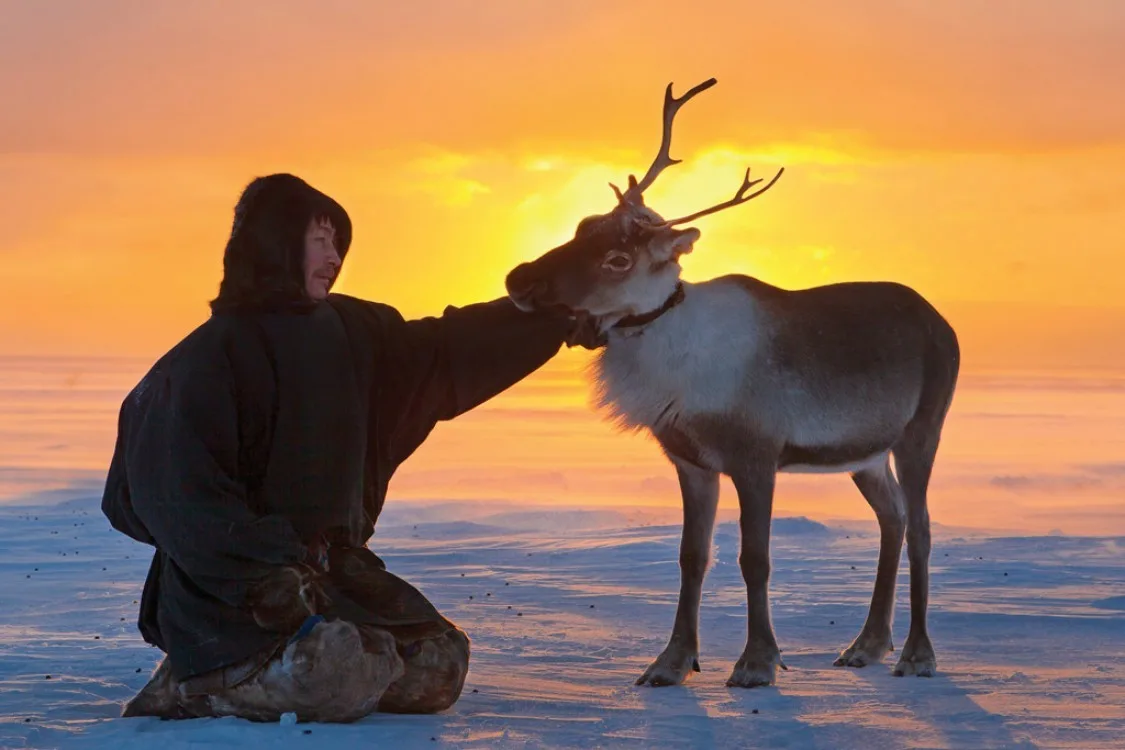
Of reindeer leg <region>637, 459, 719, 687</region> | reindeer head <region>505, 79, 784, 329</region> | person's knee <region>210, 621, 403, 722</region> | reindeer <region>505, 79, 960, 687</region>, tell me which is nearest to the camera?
person's knee <region>210, 621, 403, 722</region>

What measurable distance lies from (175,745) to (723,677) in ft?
10.1

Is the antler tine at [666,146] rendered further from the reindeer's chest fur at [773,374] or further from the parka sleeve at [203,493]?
the parka sleeve at [203,493]

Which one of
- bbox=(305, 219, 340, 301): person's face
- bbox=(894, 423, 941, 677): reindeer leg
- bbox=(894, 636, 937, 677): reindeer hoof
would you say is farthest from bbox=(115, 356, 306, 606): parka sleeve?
bbox=(894, 423, 941, 677): reindeer leg

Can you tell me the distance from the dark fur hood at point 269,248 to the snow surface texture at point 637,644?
1.64 metres

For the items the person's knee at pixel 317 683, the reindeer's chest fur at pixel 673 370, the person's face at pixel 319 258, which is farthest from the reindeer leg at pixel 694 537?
the person's face at pixel 319 258

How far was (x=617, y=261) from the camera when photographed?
7.13 meters

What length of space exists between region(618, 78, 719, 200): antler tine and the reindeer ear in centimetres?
32

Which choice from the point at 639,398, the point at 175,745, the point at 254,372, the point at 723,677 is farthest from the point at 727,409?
the point at 175,745

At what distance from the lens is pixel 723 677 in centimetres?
751

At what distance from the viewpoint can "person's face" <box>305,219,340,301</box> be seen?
6082 mm

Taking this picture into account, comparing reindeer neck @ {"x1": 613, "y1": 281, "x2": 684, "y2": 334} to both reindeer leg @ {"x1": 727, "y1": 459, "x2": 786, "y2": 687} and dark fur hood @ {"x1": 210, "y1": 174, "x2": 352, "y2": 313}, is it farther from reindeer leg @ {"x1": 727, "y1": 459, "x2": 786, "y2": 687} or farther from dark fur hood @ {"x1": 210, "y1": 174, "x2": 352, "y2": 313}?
dark fur hood @ {"x1": 210, "y1": 174, "x2": 352, "y2": 313}

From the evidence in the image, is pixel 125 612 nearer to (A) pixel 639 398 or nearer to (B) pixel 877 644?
(A) pixel 639 398

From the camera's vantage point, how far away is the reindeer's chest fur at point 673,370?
24.1ft

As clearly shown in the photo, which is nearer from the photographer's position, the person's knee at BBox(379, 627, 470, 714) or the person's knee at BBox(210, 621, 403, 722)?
the person's knee at BBox(210, 621, 403, 722)
